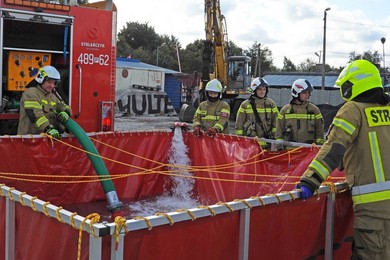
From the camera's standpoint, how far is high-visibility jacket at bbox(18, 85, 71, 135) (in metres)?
5.52

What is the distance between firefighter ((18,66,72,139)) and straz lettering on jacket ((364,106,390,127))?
3410 millimetres

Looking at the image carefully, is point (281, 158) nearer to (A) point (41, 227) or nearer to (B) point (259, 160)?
(B) point (259, 160)

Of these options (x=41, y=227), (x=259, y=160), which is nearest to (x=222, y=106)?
(x=259, y=160)

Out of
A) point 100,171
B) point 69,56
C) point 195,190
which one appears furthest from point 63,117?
point 195,190

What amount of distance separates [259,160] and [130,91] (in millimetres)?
21489

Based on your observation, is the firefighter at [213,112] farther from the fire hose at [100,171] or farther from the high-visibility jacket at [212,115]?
the fire hose at [100,171]

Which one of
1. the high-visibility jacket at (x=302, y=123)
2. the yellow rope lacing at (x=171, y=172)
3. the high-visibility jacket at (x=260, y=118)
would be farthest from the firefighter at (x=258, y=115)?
the yellow rope lacing at (x=171, y=172)

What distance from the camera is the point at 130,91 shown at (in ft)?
87.6

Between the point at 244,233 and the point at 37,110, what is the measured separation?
365 cm

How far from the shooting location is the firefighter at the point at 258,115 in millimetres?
7035

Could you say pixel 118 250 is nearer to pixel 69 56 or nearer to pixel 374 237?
pixel 374 237

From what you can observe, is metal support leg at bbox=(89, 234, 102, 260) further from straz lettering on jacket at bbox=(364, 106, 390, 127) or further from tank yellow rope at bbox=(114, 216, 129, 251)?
straz lettering on jacket at bbox=(364, 106, 390, 127)

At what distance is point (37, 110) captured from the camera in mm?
5562

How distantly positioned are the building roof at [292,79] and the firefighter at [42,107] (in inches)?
1296
